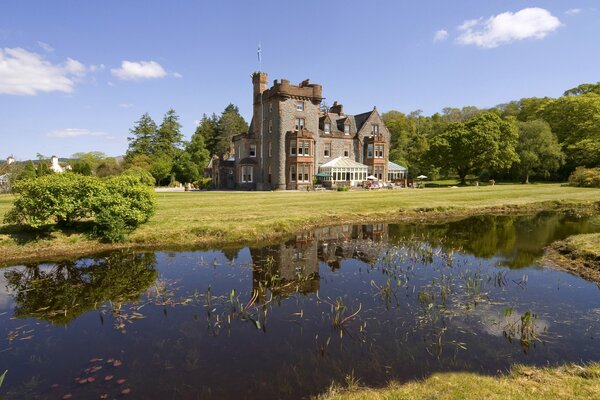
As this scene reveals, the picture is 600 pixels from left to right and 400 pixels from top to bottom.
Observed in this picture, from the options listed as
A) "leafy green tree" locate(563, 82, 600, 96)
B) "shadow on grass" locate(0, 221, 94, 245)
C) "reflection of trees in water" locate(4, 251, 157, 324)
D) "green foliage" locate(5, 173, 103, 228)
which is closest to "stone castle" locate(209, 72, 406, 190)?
"shadow on grass" locate(0, 221, 94, 245)

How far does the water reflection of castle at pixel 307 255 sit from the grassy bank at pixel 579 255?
6707mm

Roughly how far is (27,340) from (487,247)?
16572 mm

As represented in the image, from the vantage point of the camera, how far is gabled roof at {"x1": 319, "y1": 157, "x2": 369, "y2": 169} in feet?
157

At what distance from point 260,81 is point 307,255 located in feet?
134

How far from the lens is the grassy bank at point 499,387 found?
5.18 m

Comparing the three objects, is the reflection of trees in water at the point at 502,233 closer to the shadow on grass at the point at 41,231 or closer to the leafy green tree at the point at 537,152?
the shadow on grass at the point at 41,231

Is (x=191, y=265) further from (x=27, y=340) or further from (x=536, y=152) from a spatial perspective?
(x=536, y=152)

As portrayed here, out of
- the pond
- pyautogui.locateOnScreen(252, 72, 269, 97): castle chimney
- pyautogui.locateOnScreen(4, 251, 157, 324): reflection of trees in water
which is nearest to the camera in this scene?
the pond

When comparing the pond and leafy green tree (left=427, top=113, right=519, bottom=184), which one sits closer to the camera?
the pond

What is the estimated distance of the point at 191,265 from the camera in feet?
43.3

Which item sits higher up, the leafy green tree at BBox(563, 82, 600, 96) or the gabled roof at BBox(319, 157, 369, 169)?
the leafy green tree at BBox(563, 82, 600, 96)

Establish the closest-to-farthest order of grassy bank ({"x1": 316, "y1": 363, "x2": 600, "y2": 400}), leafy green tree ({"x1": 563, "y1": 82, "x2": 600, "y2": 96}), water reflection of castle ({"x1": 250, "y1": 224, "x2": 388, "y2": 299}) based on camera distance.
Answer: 1. grassy bank ({"x1": 316, "y1": 363, "x2": 600, "y2": 400})
2. water reflection of castle ({"x1": 250, "y1": 224, "x2": 388, "y2": 299})
3. leafy green tree ({"x1": 563, "y1": 82, "x2": 600, "y2": 96})

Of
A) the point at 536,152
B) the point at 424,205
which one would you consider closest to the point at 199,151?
the point at 424,205

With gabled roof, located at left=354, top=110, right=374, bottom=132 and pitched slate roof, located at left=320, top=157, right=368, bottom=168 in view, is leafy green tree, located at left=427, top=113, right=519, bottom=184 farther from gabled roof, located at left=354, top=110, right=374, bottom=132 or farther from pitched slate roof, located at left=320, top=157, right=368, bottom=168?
pitched slate roof, located at left=320, top=157, right=368, bottom=168
